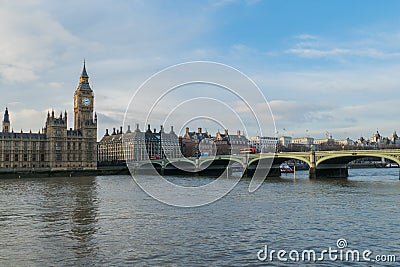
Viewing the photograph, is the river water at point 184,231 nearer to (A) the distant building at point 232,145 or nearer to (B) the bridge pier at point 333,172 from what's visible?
(B) the bridge pier at point 333,172

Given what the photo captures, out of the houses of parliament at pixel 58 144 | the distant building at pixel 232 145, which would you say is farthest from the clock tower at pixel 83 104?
the distant building at pixel 232 145

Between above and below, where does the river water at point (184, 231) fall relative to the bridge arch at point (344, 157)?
below

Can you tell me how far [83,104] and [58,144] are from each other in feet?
44.7

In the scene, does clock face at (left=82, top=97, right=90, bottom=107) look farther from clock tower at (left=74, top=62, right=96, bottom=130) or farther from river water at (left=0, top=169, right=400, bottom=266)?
river water at (left=0, top=169, right=400, bottom=266)

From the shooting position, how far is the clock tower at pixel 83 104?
10275 cm

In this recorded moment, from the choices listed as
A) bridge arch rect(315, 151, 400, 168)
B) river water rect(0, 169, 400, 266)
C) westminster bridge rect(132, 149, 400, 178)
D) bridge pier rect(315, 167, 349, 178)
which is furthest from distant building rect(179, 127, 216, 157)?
river water rect(0, 169, 400, 266)

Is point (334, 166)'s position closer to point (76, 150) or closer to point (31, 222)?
point (31, 222)

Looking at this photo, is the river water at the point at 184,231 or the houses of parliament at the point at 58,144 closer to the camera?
the river water at the point at 184,231

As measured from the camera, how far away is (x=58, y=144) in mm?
95250

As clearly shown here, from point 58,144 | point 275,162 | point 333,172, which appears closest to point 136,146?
point 58,144

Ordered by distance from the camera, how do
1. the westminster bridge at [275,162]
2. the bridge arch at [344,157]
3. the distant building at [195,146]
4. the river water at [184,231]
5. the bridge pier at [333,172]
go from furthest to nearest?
the distant building at [195,146] < the bridge pier at [333,172] < the westminster bridge at [275,162] < the bridge arch at [344,157] < the river water at [184,231]

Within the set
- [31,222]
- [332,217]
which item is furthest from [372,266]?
[31,222]

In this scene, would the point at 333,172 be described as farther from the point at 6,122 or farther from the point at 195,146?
the point at 6,122

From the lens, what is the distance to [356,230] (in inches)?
698
